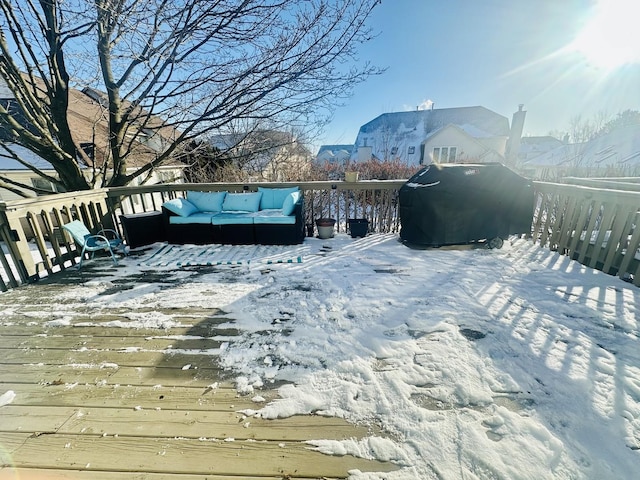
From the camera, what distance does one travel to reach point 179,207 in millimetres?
4047

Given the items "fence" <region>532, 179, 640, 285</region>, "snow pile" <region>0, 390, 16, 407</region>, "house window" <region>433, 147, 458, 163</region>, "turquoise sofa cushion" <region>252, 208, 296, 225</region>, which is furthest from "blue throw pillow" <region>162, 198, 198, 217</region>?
"house window" <region>433, 147, 458, 163</region>

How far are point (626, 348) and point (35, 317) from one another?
4611 millimetres

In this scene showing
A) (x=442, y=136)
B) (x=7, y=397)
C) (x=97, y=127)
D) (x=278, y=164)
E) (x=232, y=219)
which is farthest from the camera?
(x=442, y=136)

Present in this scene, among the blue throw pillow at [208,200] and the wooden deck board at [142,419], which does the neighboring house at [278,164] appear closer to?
the blue throw pillow at [208,200]

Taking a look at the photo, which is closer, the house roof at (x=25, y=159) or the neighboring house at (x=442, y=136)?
the house roof at (x=25, y=159)

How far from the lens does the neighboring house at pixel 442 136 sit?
15608 millimetres

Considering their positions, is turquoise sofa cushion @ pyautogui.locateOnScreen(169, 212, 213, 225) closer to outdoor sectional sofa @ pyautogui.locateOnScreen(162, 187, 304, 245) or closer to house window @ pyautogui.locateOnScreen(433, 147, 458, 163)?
outdoor sectional sofa @ pyautogui.locateOnScreen(162, 187, 304, 245)

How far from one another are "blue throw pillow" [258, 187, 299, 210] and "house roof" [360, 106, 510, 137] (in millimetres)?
17254

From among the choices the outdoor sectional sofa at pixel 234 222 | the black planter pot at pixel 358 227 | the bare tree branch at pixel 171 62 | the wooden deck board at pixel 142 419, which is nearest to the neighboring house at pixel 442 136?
the bare tree branch at pixel 171 62

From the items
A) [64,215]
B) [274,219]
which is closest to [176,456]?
[274,219]

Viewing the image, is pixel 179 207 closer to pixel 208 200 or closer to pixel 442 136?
pixel 208 200

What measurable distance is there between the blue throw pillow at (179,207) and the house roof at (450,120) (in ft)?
60.5

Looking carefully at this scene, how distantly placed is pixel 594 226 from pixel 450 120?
18953 mm

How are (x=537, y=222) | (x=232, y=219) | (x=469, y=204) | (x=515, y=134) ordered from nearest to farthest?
(x=469, y=204) → (x=537, y=222) → (x=232, y=219) → (x=515, y=134)
